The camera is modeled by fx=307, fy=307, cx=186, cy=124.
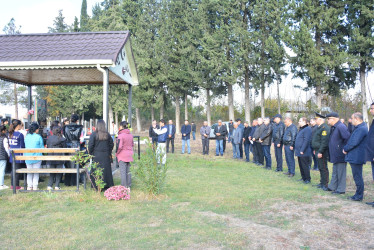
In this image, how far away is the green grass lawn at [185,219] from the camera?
13.9 ft

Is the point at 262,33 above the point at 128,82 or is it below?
above

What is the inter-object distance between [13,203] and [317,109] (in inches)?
783

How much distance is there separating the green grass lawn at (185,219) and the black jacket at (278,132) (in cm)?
287

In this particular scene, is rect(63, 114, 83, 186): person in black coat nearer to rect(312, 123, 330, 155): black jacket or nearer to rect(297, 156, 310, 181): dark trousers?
rect(297, 156, 310, 181): dark trousers

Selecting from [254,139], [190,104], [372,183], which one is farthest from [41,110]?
[190,104]

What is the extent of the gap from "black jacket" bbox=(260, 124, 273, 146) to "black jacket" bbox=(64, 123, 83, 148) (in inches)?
258

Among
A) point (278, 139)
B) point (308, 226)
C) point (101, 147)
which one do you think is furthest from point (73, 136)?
point (278, 139)

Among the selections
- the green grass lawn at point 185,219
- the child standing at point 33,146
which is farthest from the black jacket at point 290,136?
the child standing at point 33,146

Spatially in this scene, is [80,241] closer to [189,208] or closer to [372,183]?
[189,208]

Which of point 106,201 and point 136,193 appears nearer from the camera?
point 106,201

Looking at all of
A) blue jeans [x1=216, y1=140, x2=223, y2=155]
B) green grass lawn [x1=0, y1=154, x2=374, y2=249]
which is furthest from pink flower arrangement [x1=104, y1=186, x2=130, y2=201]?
blue jeans [x1=216, y1=140, x2=223, y2=155]

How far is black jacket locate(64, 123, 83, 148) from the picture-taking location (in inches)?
323

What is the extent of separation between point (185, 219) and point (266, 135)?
22.9 ft

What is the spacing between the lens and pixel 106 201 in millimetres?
6465
